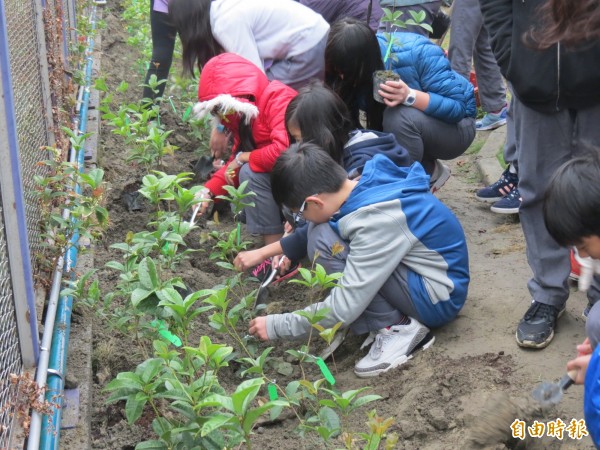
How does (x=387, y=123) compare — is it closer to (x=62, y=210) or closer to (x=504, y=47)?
(x=504, y=47)

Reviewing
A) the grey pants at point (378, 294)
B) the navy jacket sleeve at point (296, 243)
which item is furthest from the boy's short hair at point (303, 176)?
the navy jacket sleeve at point (296, 243)

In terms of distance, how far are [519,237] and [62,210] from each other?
7.31 feet

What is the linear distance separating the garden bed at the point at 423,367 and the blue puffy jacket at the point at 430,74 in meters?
0.68

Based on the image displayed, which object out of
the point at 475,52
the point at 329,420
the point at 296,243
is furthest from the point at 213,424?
the point at 475,52

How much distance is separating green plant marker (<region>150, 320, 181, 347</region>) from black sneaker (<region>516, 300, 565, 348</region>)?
129cm

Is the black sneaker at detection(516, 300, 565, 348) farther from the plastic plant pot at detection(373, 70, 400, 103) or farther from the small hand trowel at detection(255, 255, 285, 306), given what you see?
the plastic plant pot at detection(373, 70, 400, 103)

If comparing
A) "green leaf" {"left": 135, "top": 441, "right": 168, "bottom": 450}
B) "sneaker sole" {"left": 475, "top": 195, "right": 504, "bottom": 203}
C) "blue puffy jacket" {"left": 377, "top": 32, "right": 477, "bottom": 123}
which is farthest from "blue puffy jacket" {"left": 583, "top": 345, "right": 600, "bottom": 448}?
"sneaker sole" {"left": 475, "top": 195, "right": 504, "bottom": 203}

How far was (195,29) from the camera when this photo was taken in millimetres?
4617

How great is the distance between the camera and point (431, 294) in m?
3.29

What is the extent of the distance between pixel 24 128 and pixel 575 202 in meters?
2.37

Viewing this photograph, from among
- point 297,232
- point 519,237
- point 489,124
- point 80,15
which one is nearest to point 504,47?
point 297,232

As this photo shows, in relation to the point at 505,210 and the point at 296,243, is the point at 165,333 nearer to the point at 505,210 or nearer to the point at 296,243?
the point at 296,243

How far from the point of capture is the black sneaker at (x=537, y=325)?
3.12 meters

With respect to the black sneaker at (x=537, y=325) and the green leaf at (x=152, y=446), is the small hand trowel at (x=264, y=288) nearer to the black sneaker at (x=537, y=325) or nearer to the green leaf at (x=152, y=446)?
the black sneaker at (x=537, y=325)
